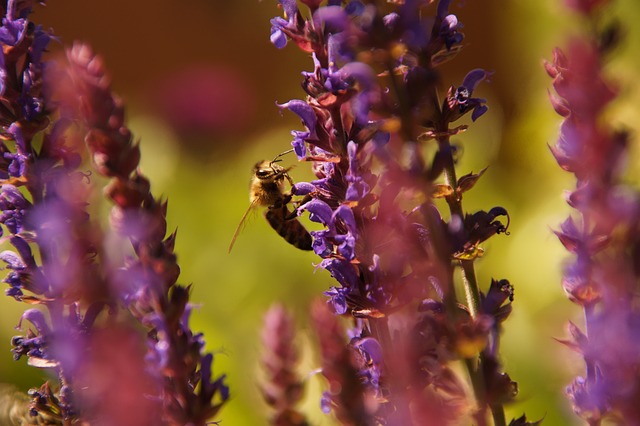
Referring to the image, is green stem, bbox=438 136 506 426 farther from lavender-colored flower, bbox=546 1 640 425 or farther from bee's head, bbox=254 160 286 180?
bee's head, bbox=254 160 286 180

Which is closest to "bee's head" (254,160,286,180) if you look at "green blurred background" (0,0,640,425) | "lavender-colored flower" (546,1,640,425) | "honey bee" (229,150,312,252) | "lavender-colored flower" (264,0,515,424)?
"honey bee" (229,150,312,252)

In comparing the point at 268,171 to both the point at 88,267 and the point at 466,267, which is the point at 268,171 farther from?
the point at 88,267

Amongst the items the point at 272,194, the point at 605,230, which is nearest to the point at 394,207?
the point at 605,230

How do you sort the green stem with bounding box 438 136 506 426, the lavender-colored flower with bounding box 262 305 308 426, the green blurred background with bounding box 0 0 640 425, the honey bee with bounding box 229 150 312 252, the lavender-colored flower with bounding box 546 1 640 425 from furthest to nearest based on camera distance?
the green blurred background with bounding box 0 0 640 425 → the honey bee with bounding box 229 150 312 252 → the lavender-colored flower with bounding box 262 305 308 426 → the green stem with bounding box 438 136 506 426 → the lavender-colored flower with bounding box 546 1 640 425

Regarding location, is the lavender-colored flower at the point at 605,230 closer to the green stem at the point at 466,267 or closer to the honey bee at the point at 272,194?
the green stem at the point at 466,267

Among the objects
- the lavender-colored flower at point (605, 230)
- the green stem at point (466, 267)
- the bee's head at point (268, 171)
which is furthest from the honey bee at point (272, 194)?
the lavender-colored flower at point (605, 230)

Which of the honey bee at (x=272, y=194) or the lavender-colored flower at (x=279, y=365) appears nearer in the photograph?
the lavender-colored flower at (x=279, y=365)

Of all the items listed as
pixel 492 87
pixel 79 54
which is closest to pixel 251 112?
pixel 492 87

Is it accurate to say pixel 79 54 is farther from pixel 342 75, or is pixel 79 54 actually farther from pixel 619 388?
pixel 619 388

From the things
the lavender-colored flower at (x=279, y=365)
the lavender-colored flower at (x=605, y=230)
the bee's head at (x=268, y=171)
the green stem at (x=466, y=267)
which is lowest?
the bee's head at (x=268, y=171)
